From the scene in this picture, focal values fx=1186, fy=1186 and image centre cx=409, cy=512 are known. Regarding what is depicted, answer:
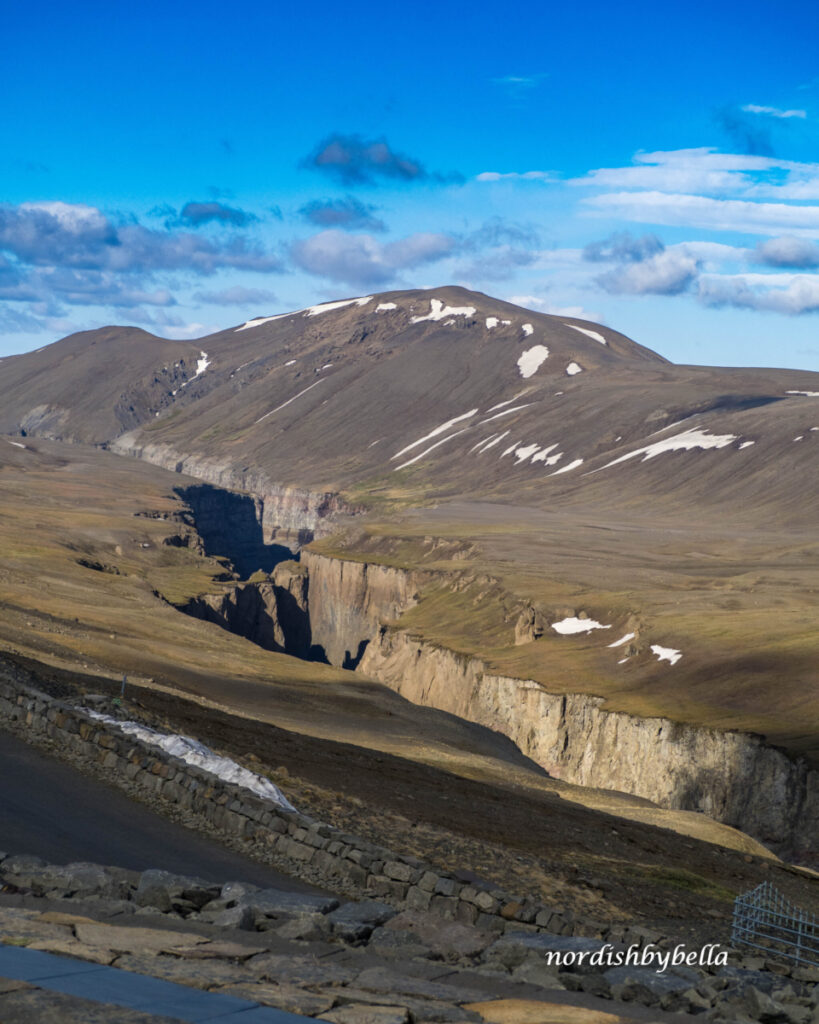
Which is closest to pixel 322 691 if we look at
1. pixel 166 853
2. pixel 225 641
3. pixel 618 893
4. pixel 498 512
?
pixel 225 641

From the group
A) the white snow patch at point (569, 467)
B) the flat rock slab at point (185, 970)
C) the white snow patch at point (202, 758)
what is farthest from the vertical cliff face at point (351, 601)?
the flat rock slab at point (185, 970)

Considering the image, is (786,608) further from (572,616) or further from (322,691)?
(322,691)

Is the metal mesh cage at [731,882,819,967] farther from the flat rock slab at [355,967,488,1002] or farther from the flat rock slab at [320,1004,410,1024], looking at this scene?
the flat rock slab at [320,1004,410,1024]

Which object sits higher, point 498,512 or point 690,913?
point 498,512

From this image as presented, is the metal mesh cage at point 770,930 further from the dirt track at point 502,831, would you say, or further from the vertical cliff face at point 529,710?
the vertical cliff face at point 529,710

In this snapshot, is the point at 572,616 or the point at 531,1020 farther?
the point at 572,616

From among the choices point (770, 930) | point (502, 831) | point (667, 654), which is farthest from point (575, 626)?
point (770, 930)
